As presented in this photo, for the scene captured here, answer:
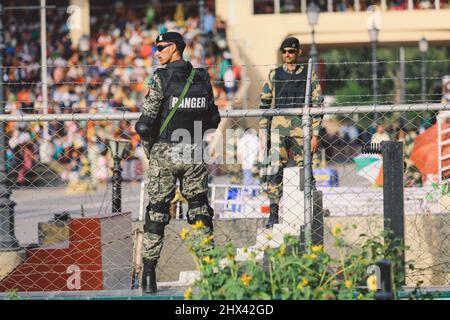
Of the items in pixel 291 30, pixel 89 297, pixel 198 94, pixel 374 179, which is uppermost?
pixel 291 30

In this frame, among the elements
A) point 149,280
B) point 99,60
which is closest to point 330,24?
point 99,60

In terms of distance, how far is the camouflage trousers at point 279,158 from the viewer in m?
9.32

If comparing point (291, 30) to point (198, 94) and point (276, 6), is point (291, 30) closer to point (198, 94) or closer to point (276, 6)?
point (276, 6)

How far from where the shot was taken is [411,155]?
42.0 feet

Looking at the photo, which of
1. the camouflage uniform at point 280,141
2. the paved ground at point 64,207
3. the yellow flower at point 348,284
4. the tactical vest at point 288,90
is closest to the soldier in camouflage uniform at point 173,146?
the camouflage uniform at point 280,141

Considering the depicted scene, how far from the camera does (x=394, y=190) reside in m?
6.44

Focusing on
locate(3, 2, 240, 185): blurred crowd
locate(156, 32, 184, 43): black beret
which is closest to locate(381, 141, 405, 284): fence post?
locate(156, 32, 184, 43): black beret

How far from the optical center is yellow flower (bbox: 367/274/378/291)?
541 cm

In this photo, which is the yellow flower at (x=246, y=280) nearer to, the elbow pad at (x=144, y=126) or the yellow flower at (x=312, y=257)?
the yellow flower at (x=312, y=257)

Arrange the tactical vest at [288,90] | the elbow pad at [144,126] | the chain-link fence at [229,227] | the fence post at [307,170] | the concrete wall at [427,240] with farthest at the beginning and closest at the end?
the tactical vest at [288,90] → the concrete wall at [427,240] → the chain-link fence at [229,227] → the fence post at [307,170] → the elbow pad at [144,126]

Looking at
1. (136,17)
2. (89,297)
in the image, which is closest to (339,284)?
(89,297)

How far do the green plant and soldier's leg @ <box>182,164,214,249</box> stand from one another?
1.78 metres

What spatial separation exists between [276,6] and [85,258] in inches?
1127

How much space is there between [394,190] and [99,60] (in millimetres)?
24142
